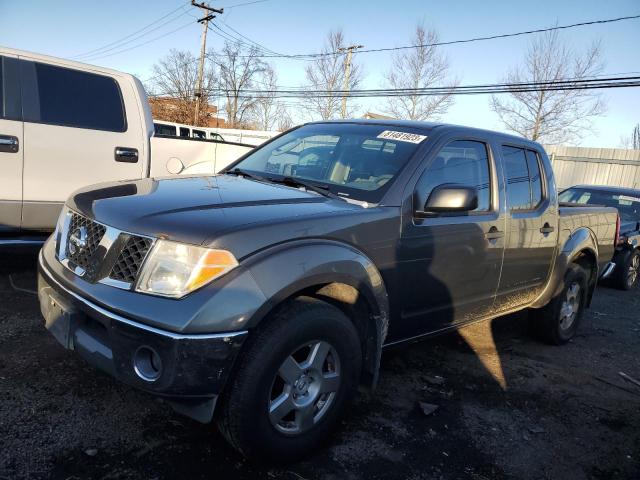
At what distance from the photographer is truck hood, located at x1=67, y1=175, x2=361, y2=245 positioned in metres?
2.23

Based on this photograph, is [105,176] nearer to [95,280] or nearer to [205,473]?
[95,280]

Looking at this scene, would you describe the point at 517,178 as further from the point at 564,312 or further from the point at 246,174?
the point at 246,174

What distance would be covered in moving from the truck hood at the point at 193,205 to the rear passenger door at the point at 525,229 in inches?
64.3

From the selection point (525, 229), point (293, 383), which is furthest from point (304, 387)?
point (525, 229)

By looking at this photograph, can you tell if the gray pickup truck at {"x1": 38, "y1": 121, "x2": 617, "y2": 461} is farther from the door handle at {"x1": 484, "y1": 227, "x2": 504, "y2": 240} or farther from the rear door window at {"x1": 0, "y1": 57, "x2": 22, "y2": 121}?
the rear door window at {"x1": 0, "y1": 57, "x2": 22, "y2": 121}

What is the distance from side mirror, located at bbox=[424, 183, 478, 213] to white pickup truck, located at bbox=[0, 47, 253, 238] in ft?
10.5

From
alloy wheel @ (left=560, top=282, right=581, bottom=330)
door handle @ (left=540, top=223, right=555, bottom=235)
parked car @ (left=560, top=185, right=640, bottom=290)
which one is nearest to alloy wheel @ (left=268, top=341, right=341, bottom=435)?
door handle @ (left=540, top=223, right=555, bottom=235)

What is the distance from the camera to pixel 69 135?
15.5 feet

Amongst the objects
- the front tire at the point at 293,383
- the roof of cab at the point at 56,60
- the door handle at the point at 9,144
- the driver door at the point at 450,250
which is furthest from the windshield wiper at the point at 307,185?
the roof of cab at the point at 56,60

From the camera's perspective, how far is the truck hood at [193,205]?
2232 mm

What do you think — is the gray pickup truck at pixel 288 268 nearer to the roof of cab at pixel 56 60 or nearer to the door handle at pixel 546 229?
the door handle at pixel 546 229

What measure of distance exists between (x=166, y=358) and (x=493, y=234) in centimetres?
243

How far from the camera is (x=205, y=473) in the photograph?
240cm

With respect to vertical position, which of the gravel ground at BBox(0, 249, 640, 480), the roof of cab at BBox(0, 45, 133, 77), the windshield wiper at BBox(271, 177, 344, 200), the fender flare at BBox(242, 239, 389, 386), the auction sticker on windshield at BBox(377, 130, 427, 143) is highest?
the roof of cab at BBox(0, 45, 133, 77)
